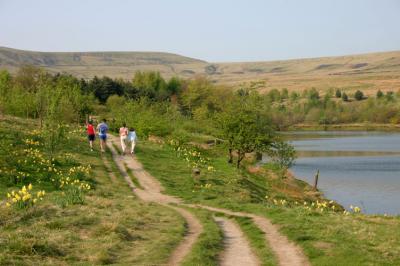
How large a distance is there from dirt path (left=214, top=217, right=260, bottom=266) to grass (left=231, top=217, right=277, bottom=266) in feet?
0.45

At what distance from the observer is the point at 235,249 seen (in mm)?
13750

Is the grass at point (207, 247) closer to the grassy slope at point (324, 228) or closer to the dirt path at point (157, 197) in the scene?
the dirt path at point (157, 197)

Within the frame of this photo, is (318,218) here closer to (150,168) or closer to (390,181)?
(150,168)

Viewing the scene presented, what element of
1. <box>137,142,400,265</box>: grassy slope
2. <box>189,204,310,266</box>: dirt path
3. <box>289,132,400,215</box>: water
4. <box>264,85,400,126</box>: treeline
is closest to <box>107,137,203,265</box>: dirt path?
<box>137,142,400,265</box>: grassy slope

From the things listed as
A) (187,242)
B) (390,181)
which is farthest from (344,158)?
(187,242)

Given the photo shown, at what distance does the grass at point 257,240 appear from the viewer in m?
12.4

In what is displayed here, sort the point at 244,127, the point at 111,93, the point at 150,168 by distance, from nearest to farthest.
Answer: the point at 150,168
the point at 244,127
the point at 111,93

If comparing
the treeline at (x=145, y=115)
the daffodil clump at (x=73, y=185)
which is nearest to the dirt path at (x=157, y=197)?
the daffodil clump at (x=73, y=185)

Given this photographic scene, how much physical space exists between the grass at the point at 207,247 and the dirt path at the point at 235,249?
191mm

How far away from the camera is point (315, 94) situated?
194 meters

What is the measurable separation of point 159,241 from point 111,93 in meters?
88.6

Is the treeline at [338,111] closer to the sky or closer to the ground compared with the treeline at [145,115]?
closer to the ground

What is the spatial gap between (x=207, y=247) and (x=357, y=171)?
165 feet

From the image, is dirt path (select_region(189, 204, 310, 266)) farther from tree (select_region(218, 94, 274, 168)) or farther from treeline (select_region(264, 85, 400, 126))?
treeline (select_region(264, 85, 400, 126))
